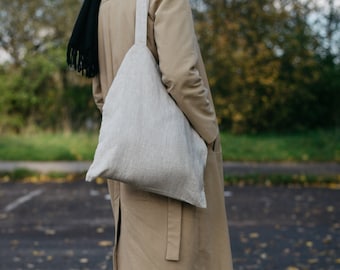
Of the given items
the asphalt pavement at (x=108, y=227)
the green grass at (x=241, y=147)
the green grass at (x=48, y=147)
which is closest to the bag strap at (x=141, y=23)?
the asphalt pavement at (x=108, y=227)

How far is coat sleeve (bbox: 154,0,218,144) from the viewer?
117 inches

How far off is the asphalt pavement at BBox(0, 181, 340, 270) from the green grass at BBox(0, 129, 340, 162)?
99.6 inches

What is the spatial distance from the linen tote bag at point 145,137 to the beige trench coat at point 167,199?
0.06 meters

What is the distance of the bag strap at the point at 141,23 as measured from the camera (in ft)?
9.89

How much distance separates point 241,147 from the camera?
14.9 m

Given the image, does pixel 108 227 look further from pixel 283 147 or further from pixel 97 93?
pixel 283 147

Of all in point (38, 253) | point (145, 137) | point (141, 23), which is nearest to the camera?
point (145, 137)

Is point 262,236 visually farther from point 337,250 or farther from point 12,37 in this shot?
point 12,37

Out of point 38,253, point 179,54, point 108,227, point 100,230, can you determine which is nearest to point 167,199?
point 179,54

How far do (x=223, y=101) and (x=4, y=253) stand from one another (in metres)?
10.8

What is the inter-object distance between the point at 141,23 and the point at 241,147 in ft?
39.5

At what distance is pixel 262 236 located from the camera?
25.3 ft

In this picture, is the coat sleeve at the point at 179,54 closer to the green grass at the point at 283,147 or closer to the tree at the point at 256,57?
the green grass at the point at 283,147

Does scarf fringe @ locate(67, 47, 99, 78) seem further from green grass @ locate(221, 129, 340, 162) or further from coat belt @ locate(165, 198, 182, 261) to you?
green grass @ locate(221, 129, 340, 162)
